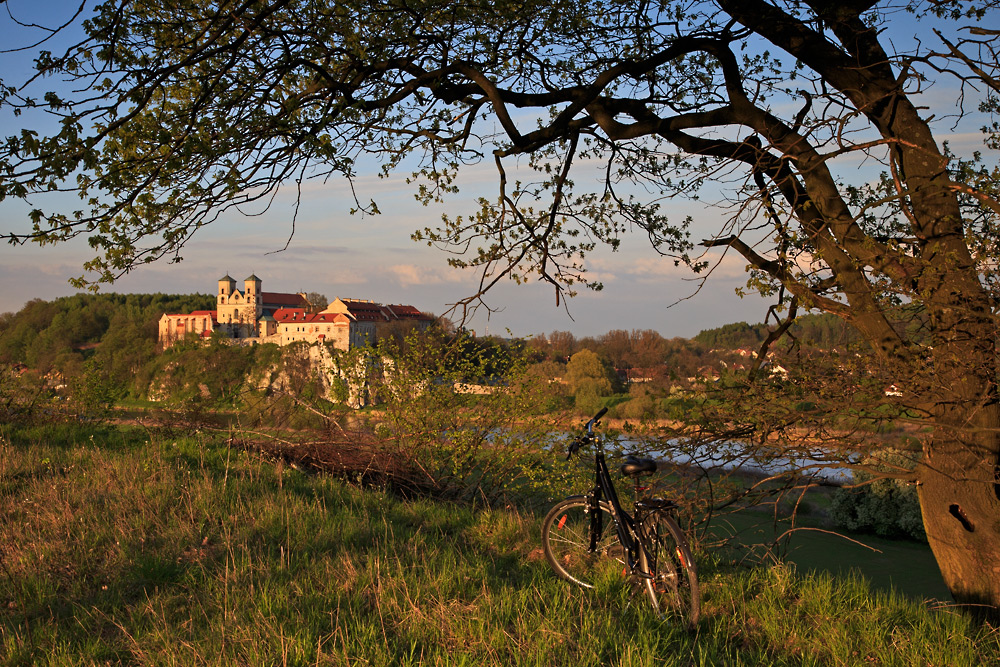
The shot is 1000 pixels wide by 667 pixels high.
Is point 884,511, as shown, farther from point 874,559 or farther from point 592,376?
point 592,376

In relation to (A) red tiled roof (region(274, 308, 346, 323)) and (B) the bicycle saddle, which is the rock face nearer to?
(B) the bicycle saddle

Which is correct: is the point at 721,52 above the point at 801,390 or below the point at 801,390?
above

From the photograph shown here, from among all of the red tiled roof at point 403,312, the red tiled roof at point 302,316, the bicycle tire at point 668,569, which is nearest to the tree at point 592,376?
the bicycle tire at point 668,569

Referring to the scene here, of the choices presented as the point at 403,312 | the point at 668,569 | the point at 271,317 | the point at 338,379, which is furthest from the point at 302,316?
the point at 668,569

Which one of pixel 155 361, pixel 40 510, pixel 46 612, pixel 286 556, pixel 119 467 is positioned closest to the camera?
pixel 46 612

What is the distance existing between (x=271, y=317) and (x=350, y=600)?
9781 cm

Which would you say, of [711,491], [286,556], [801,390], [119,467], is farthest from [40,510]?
[801,390]

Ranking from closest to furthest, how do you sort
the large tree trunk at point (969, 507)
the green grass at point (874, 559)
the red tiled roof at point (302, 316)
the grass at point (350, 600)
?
1. the grass at point (350, 600)
2. the large tree trunk at point (969, 507)
3. the green grass at point (874, 559)
4. the red tiled roof at point (302, 316)

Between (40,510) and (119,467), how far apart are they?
1.09m

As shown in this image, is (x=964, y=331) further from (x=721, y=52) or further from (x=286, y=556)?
(x=286, y=556)

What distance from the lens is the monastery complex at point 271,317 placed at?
6919 centimetres

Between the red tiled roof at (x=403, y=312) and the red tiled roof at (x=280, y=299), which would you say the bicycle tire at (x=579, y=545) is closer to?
the red tiled roof at (x=403, y=312)

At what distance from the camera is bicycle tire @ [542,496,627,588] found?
393 centimetres

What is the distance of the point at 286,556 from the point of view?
405cm
